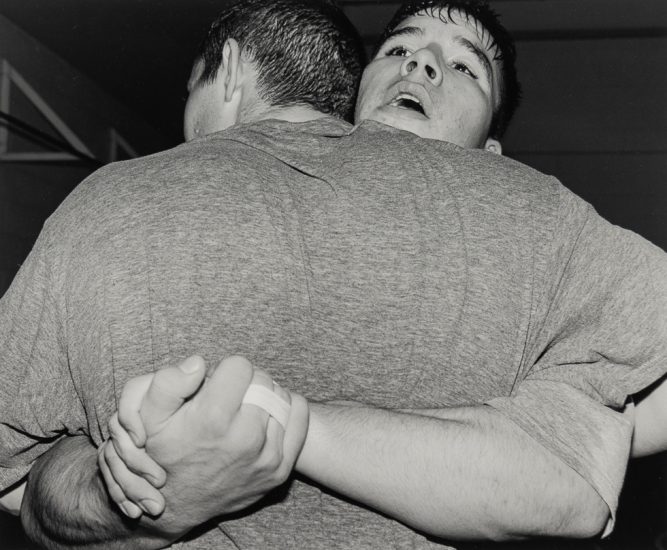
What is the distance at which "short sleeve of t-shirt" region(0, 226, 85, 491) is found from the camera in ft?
3.18

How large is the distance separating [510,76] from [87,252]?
3.86 feet

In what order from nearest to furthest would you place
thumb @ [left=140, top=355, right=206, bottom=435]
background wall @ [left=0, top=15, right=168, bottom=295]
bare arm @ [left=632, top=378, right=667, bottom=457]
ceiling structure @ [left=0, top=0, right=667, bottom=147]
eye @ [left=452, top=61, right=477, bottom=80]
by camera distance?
thumb @ [left=140, top=355, right=206, bottom=435] < bare arm @ [left=632, top=378, right=667, bottom=457] < eye @ [left=452, top=61, right=477, bottom=80] < ceiling structure @ [left=0, top=0, right=667, bottom=147] < background wall @ [left=0, top=15, right=168, bottom=295]

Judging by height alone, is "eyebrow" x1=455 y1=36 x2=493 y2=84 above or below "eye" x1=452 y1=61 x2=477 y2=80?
above

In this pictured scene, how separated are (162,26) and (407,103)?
3963mm

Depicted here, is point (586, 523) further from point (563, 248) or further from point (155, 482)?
point (155, 482)

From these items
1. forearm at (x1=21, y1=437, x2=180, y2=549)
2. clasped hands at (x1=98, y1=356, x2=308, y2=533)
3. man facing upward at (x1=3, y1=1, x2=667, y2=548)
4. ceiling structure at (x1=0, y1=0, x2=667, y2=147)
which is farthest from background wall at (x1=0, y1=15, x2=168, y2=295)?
clasped hands at (x1=98, y1=356, x2=308, y2=533)

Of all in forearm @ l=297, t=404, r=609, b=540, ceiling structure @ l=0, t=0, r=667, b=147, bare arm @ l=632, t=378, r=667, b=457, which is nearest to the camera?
forearm @ l=297, t=404, r=609, b=540

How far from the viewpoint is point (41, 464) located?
1.10 m

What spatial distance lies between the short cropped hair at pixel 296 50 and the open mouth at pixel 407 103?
10 cm

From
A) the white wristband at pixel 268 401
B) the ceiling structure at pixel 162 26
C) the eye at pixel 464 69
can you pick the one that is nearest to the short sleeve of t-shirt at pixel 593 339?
the white wristband at pixel 268 401

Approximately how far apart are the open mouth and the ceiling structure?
2.89 metres

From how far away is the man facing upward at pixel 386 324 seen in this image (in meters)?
0.89

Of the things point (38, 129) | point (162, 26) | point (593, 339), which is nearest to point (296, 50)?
point (593, 339)

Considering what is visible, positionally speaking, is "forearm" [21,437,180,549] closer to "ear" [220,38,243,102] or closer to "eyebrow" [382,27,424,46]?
"ear" [220,38,243,102]
